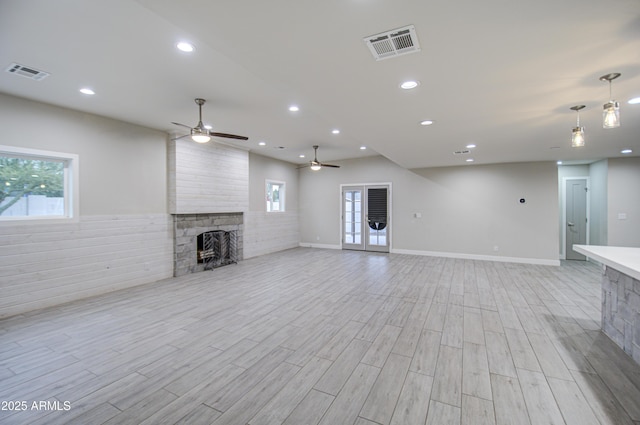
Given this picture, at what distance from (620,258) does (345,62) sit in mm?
3352

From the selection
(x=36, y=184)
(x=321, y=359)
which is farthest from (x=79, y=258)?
(x=321, y=359)

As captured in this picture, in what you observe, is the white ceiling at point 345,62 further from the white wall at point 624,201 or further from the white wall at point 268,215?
the white wall at point 268,215

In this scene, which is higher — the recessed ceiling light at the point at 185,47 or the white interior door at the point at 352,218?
the recessed ceiling light at the point at 185,47

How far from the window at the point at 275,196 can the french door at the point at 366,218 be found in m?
2.11

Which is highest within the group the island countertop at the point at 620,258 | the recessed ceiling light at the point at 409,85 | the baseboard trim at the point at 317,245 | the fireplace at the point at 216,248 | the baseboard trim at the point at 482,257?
the recessed ceiling light at the point at 409,85

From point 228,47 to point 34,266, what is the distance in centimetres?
443

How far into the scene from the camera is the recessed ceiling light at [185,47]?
255 cm

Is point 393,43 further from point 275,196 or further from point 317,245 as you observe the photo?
point 317,245

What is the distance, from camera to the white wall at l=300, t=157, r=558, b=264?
23.2 feet

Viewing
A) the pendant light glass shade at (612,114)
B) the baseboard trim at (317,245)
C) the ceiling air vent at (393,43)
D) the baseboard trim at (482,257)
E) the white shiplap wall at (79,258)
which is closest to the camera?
the ceiling air vent at (393,43)

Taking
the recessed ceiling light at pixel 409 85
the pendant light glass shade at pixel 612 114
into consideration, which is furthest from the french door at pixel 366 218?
the pendant light glass shade at pixel 612 114

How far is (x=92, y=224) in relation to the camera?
4598 millimetres

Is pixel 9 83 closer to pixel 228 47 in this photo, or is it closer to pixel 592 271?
pixel 228 47

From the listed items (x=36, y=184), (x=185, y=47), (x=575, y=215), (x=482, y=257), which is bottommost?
(x=482, y=257)
